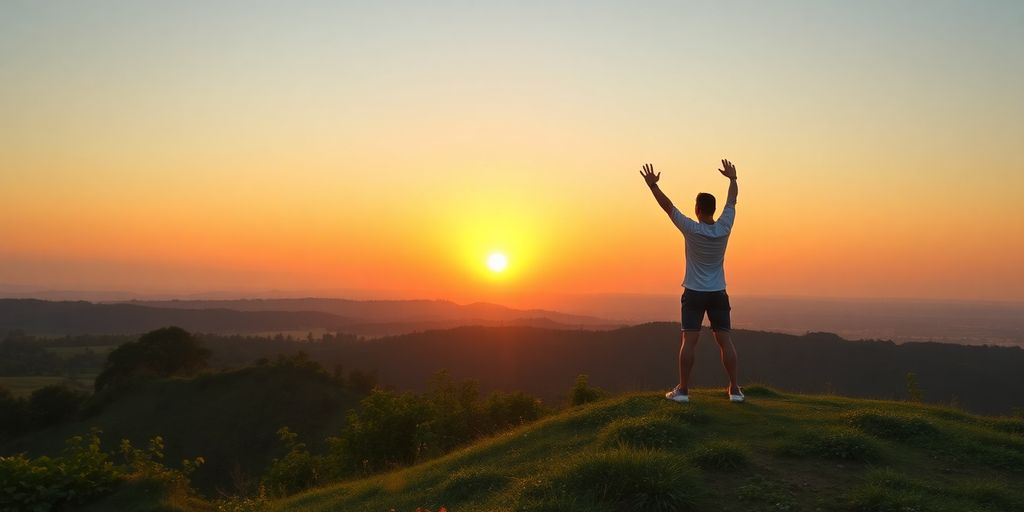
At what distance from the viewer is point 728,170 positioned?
8508mm

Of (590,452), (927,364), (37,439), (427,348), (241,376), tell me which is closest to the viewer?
(590,452)

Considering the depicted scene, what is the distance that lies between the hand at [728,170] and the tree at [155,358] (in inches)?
2365

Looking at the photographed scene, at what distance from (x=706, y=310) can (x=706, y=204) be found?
1.48m

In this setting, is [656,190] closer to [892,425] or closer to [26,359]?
[892,425]

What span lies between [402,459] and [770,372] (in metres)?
57.5

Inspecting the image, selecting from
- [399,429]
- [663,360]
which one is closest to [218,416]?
[399,429]

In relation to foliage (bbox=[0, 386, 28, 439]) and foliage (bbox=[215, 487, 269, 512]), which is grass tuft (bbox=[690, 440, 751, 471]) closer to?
foliage (bbox=[215, 487, 269, 512])

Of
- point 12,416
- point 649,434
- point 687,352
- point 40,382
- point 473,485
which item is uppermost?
point 687,352

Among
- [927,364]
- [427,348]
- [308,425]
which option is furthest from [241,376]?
[927,364]

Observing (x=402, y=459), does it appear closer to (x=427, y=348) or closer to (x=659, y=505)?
(x=659, y=505)

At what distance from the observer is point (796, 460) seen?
6.21m

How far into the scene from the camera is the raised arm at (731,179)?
8.46 meters

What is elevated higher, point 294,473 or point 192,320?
point 294,473

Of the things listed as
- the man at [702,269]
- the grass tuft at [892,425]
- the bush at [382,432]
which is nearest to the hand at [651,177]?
the man at [702,269]
